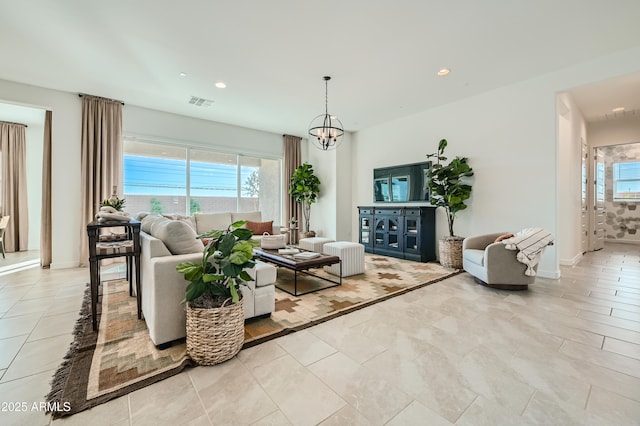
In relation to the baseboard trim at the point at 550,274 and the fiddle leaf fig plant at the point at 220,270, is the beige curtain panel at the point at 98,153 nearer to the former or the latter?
the fiddle leaf fig plant at the point at 220,270

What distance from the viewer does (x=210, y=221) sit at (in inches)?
209

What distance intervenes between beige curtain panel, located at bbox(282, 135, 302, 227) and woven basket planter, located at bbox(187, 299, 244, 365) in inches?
202

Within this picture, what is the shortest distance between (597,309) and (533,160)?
7.23 feet

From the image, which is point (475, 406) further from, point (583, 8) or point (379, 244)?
point (379, 244)

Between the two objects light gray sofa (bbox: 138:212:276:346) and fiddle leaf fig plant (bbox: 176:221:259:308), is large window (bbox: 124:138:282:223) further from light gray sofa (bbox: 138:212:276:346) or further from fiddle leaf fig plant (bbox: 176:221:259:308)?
fiddle leaf fig plant (bbox: 176:221:259:308)

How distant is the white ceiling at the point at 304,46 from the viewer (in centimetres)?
250

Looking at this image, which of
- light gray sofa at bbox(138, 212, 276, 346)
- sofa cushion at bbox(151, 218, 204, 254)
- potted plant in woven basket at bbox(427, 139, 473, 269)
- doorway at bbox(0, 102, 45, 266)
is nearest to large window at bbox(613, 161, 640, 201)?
potted plant in woven basket at bbox(427, 139, 473, 269)

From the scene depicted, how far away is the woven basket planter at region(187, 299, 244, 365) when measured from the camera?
1730 millimetres

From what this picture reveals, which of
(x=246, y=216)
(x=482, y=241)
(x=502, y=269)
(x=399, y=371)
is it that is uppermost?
(x=246, y=216)

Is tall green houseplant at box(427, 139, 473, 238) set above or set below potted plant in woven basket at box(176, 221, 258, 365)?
A: above

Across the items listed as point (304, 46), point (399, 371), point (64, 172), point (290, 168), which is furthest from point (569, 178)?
point (64, 172)

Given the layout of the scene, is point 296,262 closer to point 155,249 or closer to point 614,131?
point 155,249

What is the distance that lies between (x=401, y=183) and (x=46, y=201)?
6461 millimetres

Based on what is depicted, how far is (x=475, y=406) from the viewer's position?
1.39m
